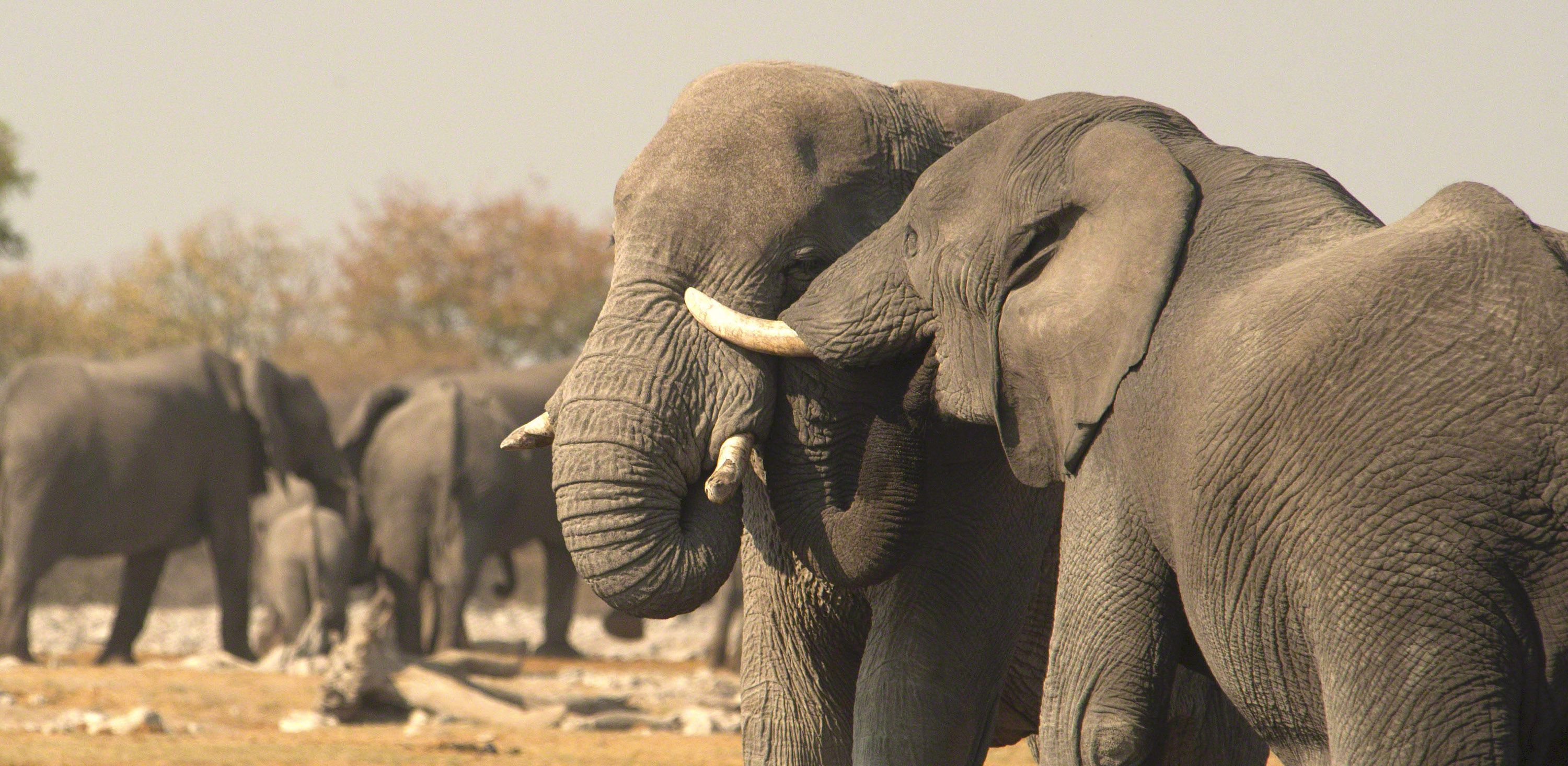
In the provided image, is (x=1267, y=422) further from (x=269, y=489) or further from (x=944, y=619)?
(x=269, y=489)

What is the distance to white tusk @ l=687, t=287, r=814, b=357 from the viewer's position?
445 cm

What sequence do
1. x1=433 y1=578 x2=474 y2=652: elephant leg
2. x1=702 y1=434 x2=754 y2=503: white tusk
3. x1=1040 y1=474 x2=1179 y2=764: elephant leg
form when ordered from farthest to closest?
x1=433 y1=578 x2=474 y2=652: elephant leg < x1=702 y1=434 x2=754 y2=503: white tusk < x1=1040 y1=474 x2=1179 y2=764: elephant leg

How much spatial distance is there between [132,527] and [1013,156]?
13.5 meters

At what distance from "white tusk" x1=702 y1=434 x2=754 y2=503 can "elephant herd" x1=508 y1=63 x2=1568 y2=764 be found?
0.02m

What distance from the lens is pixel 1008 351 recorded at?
3957 mm

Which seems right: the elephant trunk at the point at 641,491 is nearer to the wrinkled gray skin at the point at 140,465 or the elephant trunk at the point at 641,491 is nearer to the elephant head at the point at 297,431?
the wrinkled gray skin at the point at 140,465

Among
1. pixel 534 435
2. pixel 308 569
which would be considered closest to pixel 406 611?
pixel 308 569

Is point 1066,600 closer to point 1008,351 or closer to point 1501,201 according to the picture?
point 1008,351

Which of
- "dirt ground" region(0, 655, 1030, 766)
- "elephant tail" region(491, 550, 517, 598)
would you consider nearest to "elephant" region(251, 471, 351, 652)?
"dirt ground" region(0, 655, 1030, 766)

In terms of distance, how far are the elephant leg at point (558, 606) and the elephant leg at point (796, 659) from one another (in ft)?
43.7

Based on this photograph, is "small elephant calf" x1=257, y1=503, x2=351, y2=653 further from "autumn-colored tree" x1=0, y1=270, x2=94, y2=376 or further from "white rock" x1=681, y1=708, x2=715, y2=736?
"autumn-colored tree" x1=0, y1=270, x2=94, y2=376

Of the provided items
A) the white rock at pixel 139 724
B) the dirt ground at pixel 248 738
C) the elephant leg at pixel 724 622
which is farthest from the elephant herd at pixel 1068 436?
the elephant leg at pixel 724 622

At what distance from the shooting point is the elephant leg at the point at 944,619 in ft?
15.3

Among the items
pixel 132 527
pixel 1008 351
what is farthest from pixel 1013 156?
pixel 132 527
